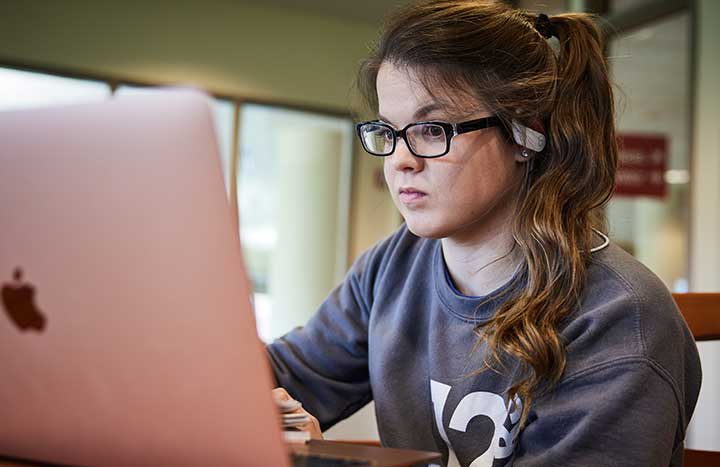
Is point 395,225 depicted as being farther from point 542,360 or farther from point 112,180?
point 112,180

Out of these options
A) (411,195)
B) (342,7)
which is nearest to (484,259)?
(411,195)

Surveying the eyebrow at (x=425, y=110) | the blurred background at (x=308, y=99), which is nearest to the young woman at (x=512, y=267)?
the eyebrow at (x=425, y=110)

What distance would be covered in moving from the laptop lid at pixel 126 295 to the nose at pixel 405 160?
22.0 inches

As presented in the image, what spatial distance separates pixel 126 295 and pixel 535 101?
724 millimetres

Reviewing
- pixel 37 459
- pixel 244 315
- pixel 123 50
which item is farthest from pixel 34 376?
pixel 123 50

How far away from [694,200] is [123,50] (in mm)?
3777

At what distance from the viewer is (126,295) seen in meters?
0.58

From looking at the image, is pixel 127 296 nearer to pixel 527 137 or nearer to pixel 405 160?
pixel 405 160

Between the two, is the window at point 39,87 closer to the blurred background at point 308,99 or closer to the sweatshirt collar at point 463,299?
the blurred background at point 308,99

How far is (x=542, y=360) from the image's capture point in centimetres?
97

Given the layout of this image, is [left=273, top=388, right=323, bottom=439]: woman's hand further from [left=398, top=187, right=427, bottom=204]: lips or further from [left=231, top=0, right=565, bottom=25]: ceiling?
[left=231, top=0, right=565, bottom=25]: ceiling

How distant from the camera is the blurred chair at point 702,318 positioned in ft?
3.85

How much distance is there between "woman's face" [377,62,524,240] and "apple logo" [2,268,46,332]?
0.58 meters

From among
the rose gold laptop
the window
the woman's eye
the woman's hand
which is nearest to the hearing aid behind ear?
the woman's eye
